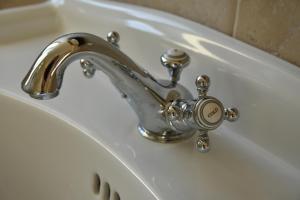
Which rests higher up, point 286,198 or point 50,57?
point 286,198

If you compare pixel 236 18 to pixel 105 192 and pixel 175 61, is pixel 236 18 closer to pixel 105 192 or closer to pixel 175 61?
pixel 175 61

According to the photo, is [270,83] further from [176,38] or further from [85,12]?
[85,12]

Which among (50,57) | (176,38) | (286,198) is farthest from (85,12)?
(286,198)

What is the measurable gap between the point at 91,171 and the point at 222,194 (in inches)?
5.9

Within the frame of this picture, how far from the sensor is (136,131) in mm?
467

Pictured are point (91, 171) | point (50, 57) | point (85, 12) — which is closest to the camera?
point (50, 57)

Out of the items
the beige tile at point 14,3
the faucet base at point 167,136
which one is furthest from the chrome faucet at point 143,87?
the beige tile at point 14,3

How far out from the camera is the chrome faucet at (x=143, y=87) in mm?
365

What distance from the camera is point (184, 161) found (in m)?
0.43

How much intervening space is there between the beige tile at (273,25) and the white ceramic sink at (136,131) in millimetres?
14

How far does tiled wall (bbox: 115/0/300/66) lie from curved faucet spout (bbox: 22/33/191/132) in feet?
0.32

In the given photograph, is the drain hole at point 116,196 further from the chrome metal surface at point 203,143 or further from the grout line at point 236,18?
the grout line at point 236,18

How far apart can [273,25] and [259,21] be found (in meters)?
0.02

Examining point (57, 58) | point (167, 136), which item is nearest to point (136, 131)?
point (167, 136)
